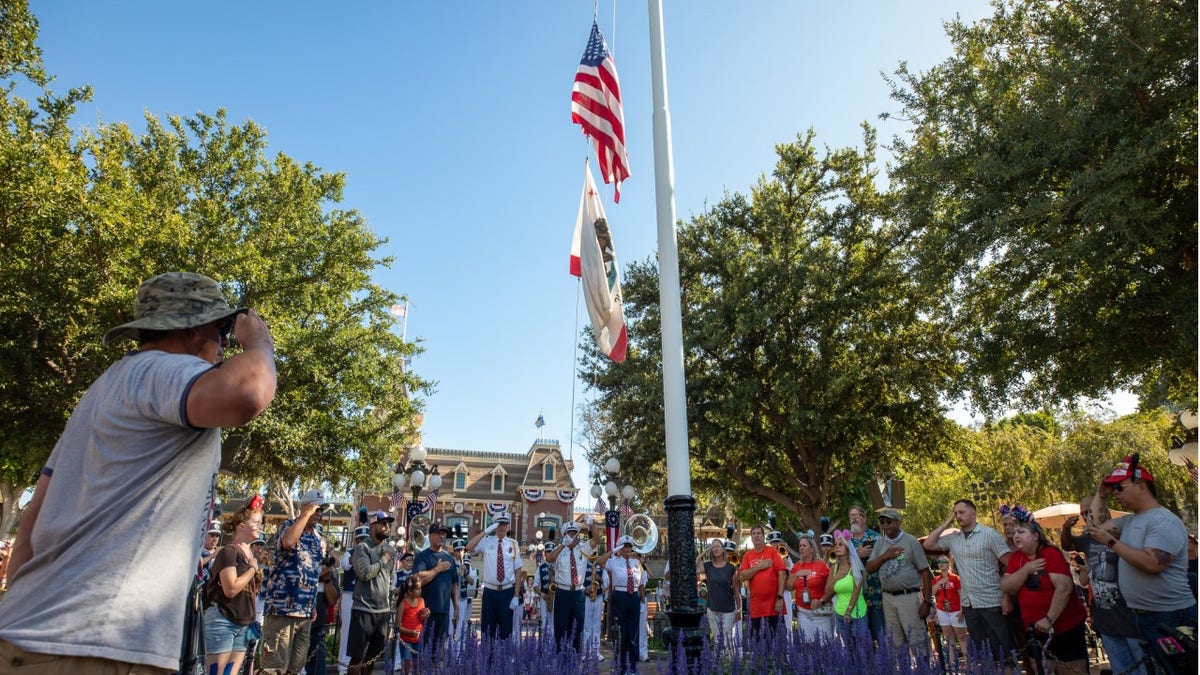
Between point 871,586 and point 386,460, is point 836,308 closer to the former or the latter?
point 871,586

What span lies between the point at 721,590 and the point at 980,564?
4.61 m

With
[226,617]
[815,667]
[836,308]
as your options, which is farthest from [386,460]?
[815,667]

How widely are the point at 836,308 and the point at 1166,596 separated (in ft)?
51.1

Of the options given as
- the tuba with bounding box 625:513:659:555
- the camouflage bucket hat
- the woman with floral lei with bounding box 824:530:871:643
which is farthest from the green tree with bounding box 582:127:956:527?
the camouflage bucket hat

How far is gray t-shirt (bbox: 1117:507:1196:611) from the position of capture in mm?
5273

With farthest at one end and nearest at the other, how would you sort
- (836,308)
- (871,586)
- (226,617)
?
(836,308)
(871,586)
(226,617)

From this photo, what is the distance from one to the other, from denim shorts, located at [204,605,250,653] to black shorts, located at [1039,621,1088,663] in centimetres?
775

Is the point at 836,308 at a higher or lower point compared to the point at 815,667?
higher

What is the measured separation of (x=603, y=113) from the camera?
304 inches

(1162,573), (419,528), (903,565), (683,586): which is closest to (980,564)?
(903,565)

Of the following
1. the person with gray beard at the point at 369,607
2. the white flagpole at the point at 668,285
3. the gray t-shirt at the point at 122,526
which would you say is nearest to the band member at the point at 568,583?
the person with gray beard at the point at 369,607

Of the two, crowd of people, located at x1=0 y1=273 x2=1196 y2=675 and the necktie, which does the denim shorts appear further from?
the necktie

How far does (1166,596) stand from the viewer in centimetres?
530

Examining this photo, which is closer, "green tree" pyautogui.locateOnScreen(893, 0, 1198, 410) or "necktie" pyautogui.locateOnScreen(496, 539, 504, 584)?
"necktie" pyautogui.locateOnScreen(496, 539, 504, 584)
